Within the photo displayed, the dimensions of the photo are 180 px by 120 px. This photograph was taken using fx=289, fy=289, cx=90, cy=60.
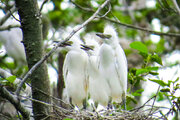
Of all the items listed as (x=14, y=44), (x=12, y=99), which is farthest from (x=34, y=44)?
(x=14, y=44)

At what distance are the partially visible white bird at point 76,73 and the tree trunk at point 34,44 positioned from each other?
951 millimetres

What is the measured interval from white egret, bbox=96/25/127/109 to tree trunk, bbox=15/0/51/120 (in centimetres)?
87

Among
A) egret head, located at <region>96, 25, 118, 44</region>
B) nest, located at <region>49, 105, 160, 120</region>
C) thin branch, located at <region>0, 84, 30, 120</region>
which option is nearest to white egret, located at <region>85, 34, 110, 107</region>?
egret head, located at <region>96, 25, 118, 44</region>

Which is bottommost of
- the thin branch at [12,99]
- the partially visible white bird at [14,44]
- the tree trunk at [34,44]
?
the thin branch at [12,99]

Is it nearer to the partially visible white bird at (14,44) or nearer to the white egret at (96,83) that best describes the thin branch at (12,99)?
the white egret at (96,83)

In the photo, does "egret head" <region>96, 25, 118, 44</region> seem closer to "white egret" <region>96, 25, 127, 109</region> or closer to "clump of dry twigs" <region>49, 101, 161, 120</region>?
"white egret" <region>96, 25, 127, 109</region>

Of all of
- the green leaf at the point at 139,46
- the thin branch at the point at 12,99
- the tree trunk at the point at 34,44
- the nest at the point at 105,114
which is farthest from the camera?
the green leaf at the point at 139,46

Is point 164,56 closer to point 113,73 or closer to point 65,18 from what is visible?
point 65,18

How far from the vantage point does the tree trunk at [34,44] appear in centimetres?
233

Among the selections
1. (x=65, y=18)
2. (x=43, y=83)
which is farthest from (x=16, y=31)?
(x=43, y=83)

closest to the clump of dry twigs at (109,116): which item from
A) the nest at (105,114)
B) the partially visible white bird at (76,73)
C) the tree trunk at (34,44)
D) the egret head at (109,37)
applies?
the nest at (105,114)

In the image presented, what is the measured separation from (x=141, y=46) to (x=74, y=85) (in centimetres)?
103

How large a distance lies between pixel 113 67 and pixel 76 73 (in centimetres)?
50

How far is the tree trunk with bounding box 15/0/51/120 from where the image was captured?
2326 millimetres
